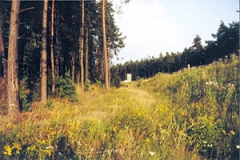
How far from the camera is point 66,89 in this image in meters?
12.9

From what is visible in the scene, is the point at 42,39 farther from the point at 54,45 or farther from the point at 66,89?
the point at 54,45

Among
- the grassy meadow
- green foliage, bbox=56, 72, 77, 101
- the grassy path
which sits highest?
green foliage, bbox=56, 72, 77, 101

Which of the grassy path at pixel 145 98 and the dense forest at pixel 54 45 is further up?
the dense forest at pixel 54 45

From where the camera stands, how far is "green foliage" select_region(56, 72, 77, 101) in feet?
40.5

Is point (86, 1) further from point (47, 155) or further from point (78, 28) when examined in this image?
point (47, 155)

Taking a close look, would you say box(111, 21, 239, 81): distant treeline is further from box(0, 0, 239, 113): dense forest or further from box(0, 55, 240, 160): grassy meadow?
box(0, 55, 240, 160): grassy meadow

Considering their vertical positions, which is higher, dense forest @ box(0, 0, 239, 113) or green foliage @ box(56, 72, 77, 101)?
dense forest @ box(0, 0, 239, 113)

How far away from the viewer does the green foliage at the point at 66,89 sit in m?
12.3

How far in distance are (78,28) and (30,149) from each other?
20.9m

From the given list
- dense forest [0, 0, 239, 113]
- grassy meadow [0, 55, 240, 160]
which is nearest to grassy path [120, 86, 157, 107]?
grassy meadow [0, 55, 240, 160]

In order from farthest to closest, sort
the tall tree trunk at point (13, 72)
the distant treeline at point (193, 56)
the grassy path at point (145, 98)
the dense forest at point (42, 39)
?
1. the distant treeline at point (193, 56)
2. the dense forest at point (42, 39)
3. the tall tree trunk at point (13, 72)
4. the grassy path at point (145, 98)

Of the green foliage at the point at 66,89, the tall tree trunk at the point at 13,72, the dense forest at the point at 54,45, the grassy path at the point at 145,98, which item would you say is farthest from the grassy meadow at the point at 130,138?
the green foliage at the point at 66,89

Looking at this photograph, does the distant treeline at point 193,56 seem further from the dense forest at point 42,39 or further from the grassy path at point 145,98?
the grassy path at point 145,98

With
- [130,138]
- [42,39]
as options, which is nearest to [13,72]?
[42,39]
